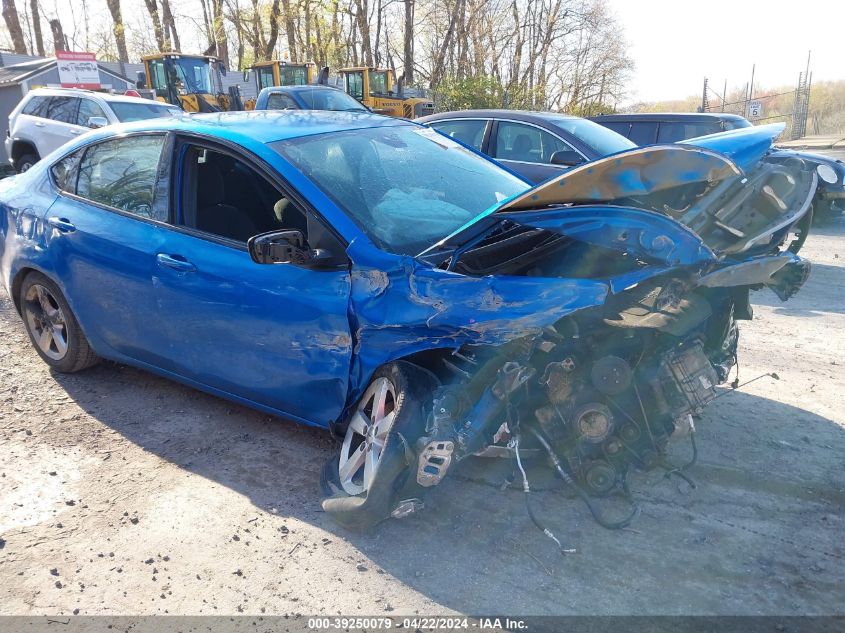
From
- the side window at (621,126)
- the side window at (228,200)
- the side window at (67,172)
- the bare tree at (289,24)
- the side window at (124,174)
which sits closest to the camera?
the side window at (228,200)

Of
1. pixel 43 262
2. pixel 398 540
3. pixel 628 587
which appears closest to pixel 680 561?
pixel 628 587

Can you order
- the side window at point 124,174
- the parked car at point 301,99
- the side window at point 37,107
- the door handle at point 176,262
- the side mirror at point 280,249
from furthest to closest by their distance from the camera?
the parked car at point 301,99
the side window at point 37,107
the side window at point 124,174
the door handle at point 176,262
the side mirror at point 280,249

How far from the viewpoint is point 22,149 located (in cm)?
1341

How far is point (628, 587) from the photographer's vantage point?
8.71 feet

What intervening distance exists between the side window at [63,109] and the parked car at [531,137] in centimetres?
776

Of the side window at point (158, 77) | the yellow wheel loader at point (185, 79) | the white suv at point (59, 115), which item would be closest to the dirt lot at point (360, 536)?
the white suv at point (59, 115)

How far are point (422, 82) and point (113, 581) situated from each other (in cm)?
3682

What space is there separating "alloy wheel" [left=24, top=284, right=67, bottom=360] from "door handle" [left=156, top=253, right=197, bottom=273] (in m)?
1.28

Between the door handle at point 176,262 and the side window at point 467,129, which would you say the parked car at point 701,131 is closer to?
the side window at point 467,129

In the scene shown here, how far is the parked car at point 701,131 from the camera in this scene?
955 cm

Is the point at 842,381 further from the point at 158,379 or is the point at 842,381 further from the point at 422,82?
the point at 422,82

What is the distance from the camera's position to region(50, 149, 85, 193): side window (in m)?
4.55

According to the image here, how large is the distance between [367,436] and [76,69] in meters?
18.9

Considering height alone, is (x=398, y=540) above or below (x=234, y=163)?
below
